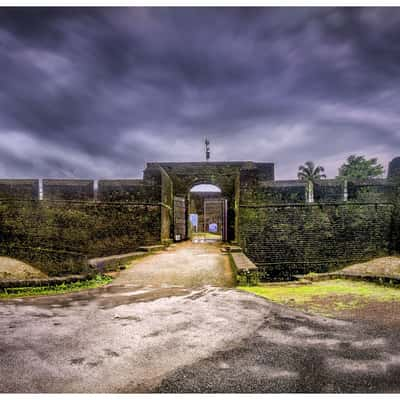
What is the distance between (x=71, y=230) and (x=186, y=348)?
11.6 metres

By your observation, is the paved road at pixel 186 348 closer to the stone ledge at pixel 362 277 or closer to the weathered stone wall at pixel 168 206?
the stone ledge at pixel 362 277

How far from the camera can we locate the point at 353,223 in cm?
1220

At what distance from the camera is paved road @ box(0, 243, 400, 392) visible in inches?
82.2

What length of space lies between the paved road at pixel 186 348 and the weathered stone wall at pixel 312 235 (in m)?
7.74

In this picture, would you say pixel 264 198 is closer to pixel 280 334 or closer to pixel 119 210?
pixel 119 210

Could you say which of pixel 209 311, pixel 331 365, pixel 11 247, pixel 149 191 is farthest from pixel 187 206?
pixel 331 365

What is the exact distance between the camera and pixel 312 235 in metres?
12.2

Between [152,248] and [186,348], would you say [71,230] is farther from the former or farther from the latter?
[186,348]

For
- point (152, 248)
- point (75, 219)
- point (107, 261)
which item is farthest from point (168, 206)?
point (107, 261)

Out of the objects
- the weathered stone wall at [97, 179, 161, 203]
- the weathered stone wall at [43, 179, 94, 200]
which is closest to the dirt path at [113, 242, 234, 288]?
the weathered stone wall at [97, 179, 161, 203]

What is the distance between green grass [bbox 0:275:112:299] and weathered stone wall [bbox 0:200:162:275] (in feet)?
19.9

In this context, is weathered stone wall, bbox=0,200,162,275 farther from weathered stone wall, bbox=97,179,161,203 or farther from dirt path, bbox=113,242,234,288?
dirt path, bbox=113,242,234,288

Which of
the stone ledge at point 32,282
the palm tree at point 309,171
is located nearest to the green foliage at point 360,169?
the palm tree at point 309,171

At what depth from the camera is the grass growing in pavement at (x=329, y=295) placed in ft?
14.2
